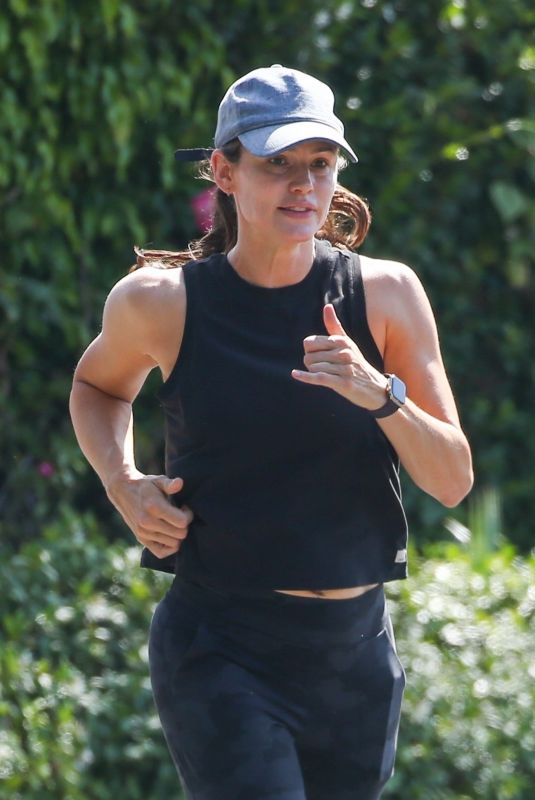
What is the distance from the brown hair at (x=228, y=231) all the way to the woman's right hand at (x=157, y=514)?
49 centimetres

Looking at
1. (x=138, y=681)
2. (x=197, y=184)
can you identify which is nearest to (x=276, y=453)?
(x=138, y=681)

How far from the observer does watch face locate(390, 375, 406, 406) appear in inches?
104

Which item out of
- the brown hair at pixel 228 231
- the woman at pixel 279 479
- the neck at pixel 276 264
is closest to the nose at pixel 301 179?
the woman at pixel 279 479

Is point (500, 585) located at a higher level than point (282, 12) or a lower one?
lower

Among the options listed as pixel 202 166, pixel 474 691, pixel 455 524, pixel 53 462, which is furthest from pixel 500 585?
pixel 202 166

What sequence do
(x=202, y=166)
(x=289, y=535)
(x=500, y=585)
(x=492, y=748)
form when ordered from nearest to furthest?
(x=289, y=535)
(x=202, y=166)
(x=492, y=748)
(x=500, y=585)

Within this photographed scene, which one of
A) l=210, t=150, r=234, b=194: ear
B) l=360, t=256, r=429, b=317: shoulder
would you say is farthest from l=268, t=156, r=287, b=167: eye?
l=360, t=256, r=429, b=317: shoulder

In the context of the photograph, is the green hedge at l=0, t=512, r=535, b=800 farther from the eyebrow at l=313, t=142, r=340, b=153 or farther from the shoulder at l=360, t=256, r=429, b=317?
the eyebrow at l=313, t=142, r=340, b=153

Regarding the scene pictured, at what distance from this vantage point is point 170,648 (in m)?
2.91

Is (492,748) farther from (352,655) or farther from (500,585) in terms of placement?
(352,655)

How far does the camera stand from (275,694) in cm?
284

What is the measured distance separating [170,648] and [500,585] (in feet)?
8.55

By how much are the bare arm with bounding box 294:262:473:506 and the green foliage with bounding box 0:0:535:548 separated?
3.00 meters

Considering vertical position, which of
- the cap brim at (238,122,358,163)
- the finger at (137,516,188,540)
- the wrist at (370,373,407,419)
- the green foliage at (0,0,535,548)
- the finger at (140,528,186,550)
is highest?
the cap brim at (238,122,358,163)
